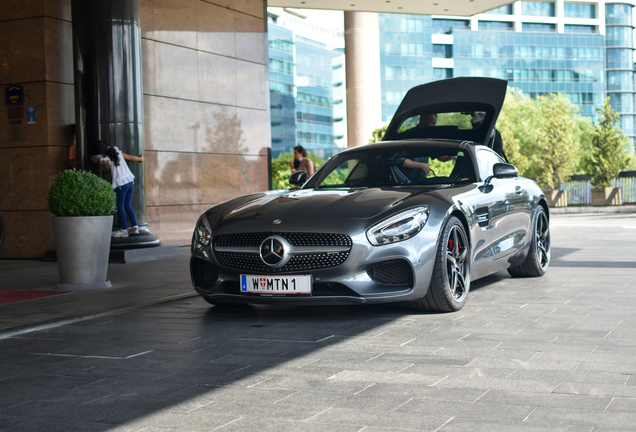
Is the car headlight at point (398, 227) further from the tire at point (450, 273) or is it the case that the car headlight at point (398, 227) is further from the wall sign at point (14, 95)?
the wall sign at point (14, 95)

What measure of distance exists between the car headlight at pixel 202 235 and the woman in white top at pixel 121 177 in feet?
15.4

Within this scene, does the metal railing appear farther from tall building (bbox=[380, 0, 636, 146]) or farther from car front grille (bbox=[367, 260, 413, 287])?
tall building (bbox=[380, 0, 636, 146])

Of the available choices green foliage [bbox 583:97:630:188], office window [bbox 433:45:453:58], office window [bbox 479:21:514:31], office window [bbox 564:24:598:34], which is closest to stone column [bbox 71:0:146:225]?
green foliage [bbox 583:97:630:188]

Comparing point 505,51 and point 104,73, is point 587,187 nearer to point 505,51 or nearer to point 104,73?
point 104,73

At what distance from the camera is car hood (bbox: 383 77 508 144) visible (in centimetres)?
884

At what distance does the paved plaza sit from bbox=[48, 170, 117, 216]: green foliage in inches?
41.2

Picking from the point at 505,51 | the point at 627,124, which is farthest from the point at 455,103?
the point at 627,124

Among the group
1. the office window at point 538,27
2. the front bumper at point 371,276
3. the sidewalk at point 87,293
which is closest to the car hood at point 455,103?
the sidewalk at point 87,293

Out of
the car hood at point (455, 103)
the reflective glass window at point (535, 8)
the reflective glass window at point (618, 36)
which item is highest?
the reflective glass window at point (535, 8)

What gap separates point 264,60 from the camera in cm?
1588

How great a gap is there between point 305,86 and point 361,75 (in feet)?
294

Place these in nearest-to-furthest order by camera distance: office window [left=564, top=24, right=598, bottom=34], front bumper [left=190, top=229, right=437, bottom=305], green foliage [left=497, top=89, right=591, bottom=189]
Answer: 1. front bumper [left=190, top=229, right=437, bottom=305]
2. green foliage [left=497, top=89, right=591, bottom=189]
3. office window [left=564, top=24, right=598, bottom=34]

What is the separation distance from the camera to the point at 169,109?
13.2 metres

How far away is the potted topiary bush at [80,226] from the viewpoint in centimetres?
768
